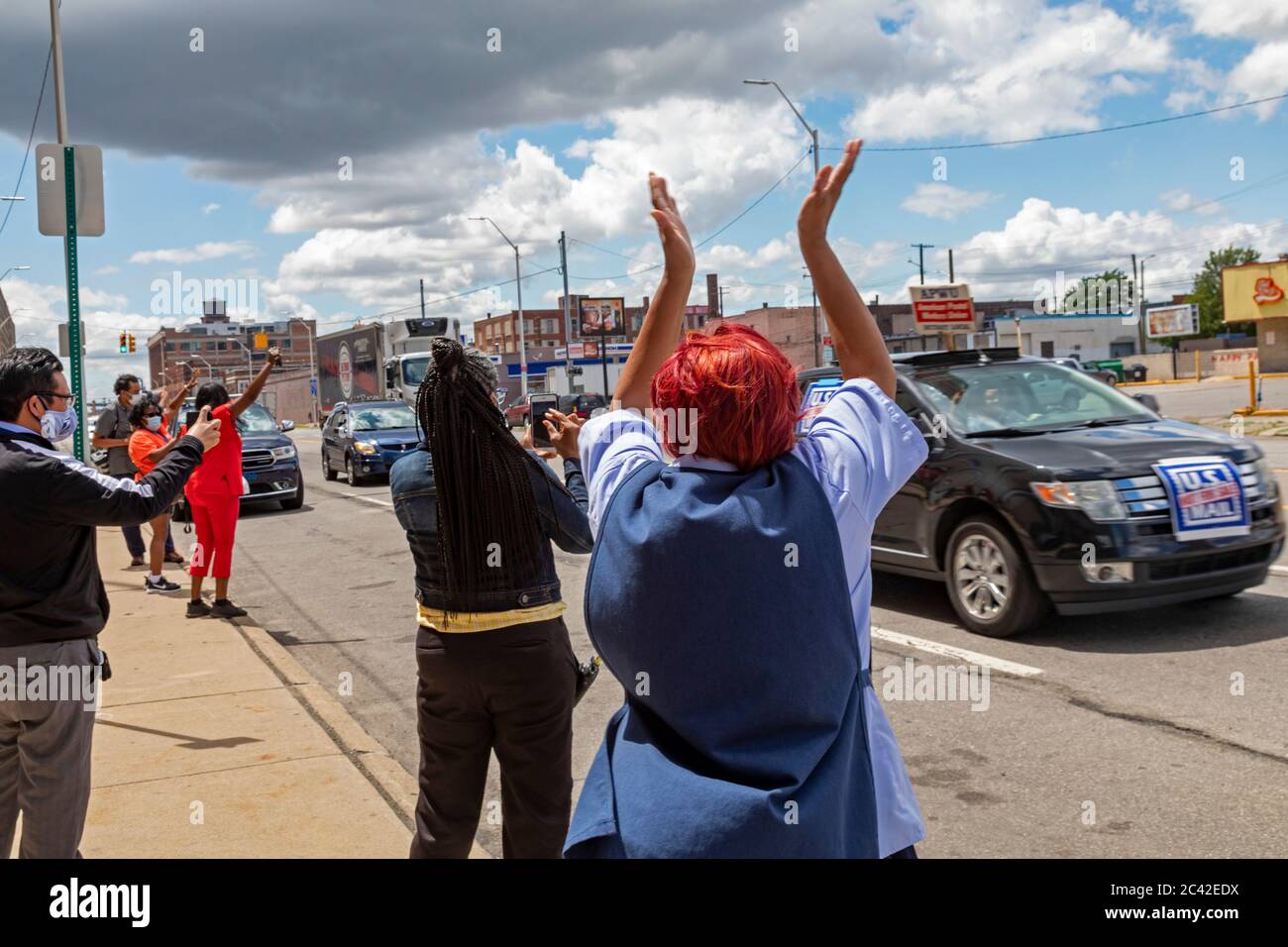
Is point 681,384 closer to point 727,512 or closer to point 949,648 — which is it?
point 727,512

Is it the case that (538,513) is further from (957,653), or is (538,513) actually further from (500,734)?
(957,653)

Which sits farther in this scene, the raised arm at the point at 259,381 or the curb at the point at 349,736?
the raised arm at the point at 259,381

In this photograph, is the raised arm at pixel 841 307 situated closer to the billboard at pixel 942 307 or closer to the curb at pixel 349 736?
the curb at pixel 349 736

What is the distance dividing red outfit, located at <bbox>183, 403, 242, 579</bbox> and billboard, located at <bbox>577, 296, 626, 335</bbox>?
6752cm

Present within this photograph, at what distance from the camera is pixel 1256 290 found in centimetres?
5403

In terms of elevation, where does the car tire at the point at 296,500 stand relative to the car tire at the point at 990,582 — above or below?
above

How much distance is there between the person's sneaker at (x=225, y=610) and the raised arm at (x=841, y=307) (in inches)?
326

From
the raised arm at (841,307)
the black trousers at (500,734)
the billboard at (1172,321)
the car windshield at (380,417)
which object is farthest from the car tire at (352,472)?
the billboard at (1172,321)

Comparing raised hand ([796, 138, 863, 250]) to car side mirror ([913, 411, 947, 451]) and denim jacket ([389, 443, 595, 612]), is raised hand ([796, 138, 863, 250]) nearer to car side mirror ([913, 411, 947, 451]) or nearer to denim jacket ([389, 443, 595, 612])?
denim jacket ([389, 443, 595, 612])

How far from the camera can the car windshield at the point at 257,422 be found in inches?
740

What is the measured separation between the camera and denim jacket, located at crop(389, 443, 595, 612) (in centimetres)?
337

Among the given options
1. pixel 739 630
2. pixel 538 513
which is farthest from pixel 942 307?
pixel 739 630

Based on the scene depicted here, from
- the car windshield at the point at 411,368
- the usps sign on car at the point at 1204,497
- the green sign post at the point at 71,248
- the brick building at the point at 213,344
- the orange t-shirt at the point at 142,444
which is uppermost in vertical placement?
the brick building at the point at 213,344

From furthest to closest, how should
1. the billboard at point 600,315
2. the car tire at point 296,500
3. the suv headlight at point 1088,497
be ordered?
the billboard at point 600,315 → the car tire at point 296,500 → the suv headlight at point 1088,497
